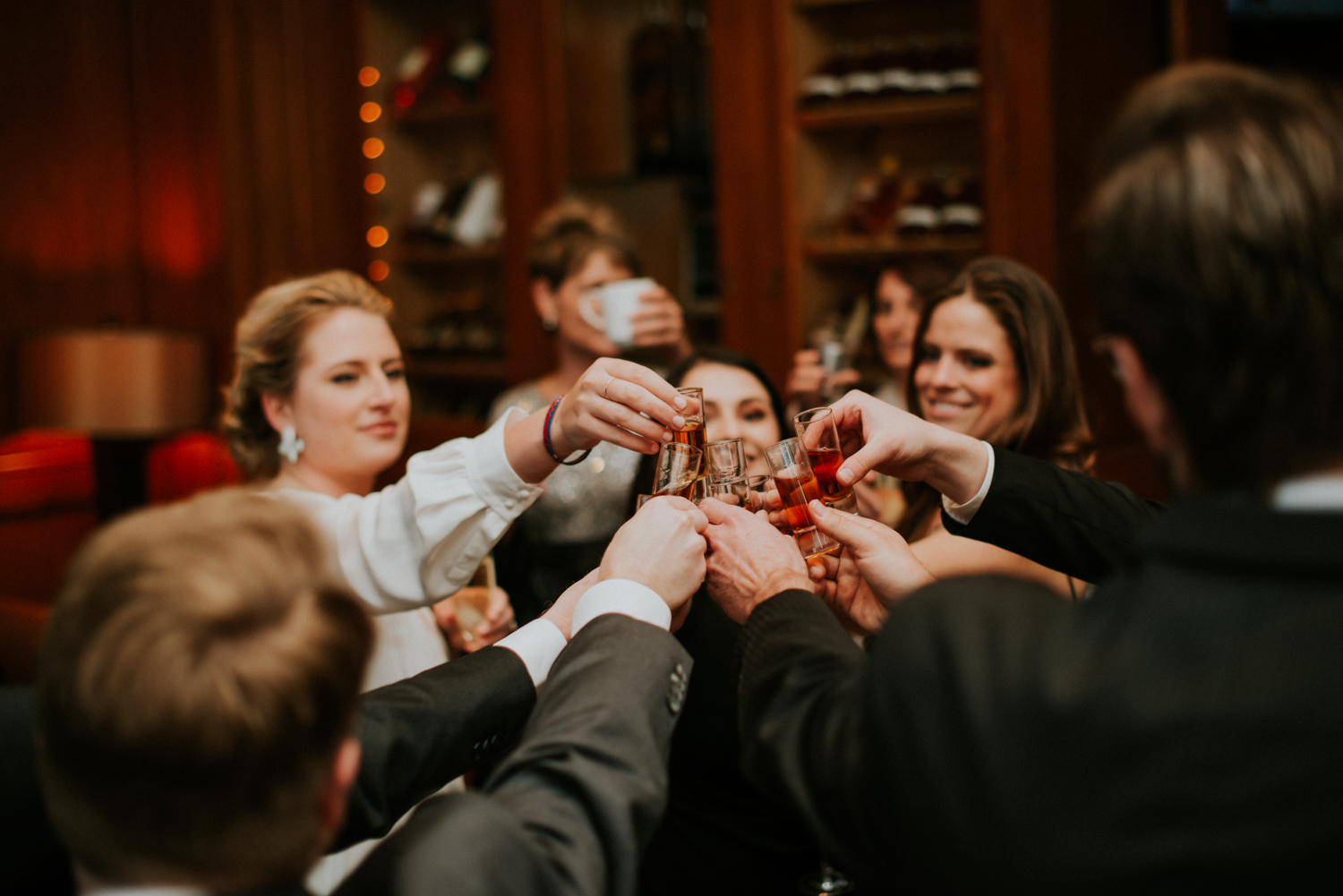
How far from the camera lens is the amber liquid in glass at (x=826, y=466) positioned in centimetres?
148

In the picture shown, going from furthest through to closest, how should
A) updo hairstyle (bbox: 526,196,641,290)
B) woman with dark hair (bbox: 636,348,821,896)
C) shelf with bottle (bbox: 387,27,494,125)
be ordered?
shelf with bottle (bbox: 387,27,494,125) → updo hairstyle (bbox: 526,196,641,290) → woman with dark hair (bbox: 636,348,821,896)

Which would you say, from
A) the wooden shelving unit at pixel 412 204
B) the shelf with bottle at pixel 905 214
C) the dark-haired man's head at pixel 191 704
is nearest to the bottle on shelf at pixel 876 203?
the shelf with bottle at pixel 905 214

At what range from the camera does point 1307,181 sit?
0.73 meters

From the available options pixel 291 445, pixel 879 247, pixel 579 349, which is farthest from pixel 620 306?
pixel 879 247

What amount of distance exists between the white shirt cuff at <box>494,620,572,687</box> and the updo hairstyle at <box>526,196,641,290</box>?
175 cm

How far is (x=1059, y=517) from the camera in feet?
4.68

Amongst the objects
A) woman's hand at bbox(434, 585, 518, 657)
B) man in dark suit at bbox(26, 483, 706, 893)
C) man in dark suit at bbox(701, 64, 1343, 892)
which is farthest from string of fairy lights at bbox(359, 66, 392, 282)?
man in dark suit at bbox(701, 64, 1343, 892)

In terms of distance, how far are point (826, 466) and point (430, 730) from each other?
0.64m

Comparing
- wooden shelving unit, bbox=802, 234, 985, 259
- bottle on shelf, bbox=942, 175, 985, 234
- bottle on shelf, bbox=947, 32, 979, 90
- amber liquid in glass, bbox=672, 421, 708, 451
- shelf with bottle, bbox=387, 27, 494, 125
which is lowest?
amber liquid in glass, bbox=672, 421, 708, 451

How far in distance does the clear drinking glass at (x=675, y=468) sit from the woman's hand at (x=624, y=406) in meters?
0.03

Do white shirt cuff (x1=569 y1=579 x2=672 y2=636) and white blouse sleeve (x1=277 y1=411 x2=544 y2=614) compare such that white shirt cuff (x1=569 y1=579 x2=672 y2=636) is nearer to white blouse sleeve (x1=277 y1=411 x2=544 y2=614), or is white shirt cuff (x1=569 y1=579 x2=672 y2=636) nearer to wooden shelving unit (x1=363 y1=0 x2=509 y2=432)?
white blouse sleeve (x1=277 y1=411 x2=544 y2=614)

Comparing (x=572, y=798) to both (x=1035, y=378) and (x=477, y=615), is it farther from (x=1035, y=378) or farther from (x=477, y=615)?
(x=1035, y=378)

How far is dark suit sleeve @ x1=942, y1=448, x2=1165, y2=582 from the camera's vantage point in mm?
1419

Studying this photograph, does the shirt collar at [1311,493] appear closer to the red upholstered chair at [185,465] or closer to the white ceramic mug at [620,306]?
the white ceramic mug at [620,306]
